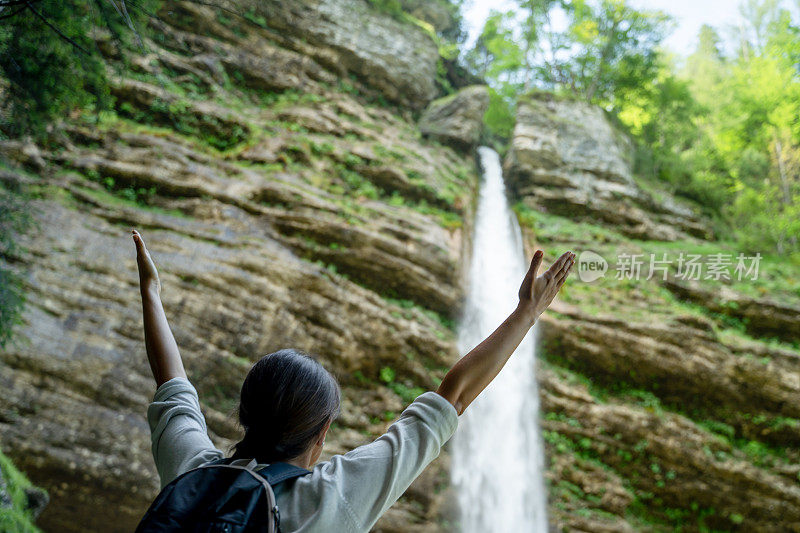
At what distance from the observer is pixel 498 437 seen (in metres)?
8.25

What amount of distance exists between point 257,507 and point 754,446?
1034 centimetres

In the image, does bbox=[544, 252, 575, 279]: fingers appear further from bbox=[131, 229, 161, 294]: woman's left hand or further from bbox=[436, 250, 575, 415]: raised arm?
bbox=[131, 229, 161, 294]: woman's left hand

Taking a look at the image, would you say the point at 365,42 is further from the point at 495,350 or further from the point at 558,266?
the point at 495,350

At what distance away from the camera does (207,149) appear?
9.23 meters

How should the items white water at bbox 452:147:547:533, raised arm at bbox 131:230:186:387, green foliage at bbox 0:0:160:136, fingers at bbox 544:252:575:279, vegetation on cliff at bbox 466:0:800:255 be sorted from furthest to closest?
vegetation on cliff at bbox 466:0:800:255
white water at bbox 452:147:547:533
green foliage at bbox 0:0:160:136
fingers at bbox 544:252:575:279
raised arm at bbox 131:230:186:387

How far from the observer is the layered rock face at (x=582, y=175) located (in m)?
12.3

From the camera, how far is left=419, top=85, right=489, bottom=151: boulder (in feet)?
43.1

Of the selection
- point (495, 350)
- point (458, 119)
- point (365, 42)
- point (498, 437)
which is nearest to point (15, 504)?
point (495, 350)

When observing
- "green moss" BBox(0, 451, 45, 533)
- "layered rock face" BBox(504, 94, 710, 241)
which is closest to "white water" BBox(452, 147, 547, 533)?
"layered rock face" BBox(504, 94, 710, 241)

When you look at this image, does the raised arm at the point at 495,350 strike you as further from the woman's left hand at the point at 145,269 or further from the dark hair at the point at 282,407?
the woman's left hand at the point at 145,269

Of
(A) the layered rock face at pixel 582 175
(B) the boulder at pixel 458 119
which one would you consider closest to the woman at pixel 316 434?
(A) the layered rock face at pixel 582 175

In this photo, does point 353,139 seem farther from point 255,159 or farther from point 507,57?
point 507,57

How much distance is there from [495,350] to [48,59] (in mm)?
5913

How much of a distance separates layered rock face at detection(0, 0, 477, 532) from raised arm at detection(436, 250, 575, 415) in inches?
232
